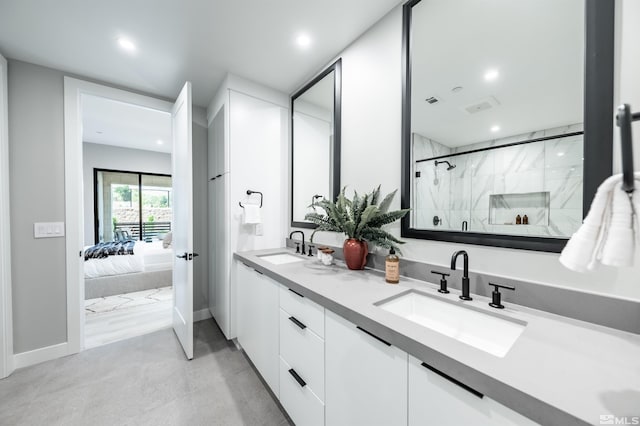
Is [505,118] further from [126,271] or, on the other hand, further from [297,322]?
[126,271]

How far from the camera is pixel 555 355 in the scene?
2.07 feet

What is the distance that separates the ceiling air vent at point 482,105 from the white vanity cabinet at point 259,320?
1.43 meters

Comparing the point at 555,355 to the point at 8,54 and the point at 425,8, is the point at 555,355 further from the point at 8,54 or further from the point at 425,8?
the point at 8,54

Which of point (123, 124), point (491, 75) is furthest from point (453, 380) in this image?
point (123, 124)

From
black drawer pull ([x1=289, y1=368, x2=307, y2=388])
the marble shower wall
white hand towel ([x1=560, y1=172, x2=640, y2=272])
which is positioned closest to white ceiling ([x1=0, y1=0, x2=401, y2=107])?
the marble shower wall

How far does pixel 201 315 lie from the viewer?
2826 millimetres

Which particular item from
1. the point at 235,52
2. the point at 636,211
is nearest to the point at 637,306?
the point at 636,211

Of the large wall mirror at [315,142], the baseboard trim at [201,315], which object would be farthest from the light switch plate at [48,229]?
the large wall mirror at [315,142]

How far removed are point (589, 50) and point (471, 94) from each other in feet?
1.29

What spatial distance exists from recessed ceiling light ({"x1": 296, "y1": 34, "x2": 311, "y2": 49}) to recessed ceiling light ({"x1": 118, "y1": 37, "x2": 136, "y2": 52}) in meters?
1.24

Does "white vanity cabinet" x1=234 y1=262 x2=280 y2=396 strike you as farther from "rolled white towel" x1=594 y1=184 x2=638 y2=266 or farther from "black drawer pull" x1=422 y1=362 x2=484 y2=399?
"rolled white towel" x1=594 y1=184 x2=638 y2=266

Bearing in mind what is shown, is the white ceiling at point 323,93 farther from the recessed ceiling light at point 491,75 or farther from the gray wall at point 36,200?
the gray wall at point 36,200

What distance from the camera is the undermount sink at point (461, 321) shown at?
0.87 meters

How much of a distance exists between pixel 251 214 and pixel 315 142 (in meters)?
0.89
